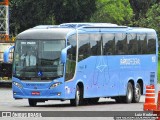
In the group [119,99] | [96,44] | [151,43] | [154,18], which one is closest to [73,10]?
[154,18]

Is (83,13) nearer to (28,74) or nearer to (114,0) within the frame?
(114,0)

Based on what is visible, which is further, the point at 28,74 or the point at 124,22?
the point at 124,22

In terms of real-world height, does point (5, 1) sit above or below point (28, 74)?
above

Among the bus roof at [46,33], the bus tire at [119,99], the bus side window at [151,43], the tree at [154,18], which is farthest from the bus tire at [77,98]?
the tree at [154,18]

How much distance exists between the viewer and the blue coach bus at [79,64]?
30.8 metres

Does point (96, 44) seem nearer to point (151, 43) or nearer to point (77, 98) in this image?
point (77, 98)

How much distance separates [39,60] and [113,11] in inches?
2909

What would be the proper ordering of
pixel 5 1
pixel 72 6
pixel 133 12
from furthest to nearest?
pixel 133 12 < pixel 72 6 < pixel 5 1

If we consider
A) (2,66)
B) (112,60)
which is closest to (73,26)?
(112,60)

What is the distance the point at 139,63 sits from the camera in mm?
36094

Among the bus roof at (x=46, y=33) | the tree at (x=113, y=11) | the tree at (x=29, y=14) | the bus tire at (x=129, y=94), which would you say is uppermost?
the tree at (x=113, y=11)

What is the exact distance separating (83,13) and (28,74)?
160 feet

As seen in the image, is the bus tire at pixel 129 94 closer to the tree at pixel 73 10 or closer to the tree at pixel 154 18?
the tree at pixel 73 10

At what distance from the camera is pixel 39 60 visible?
30906 mm
